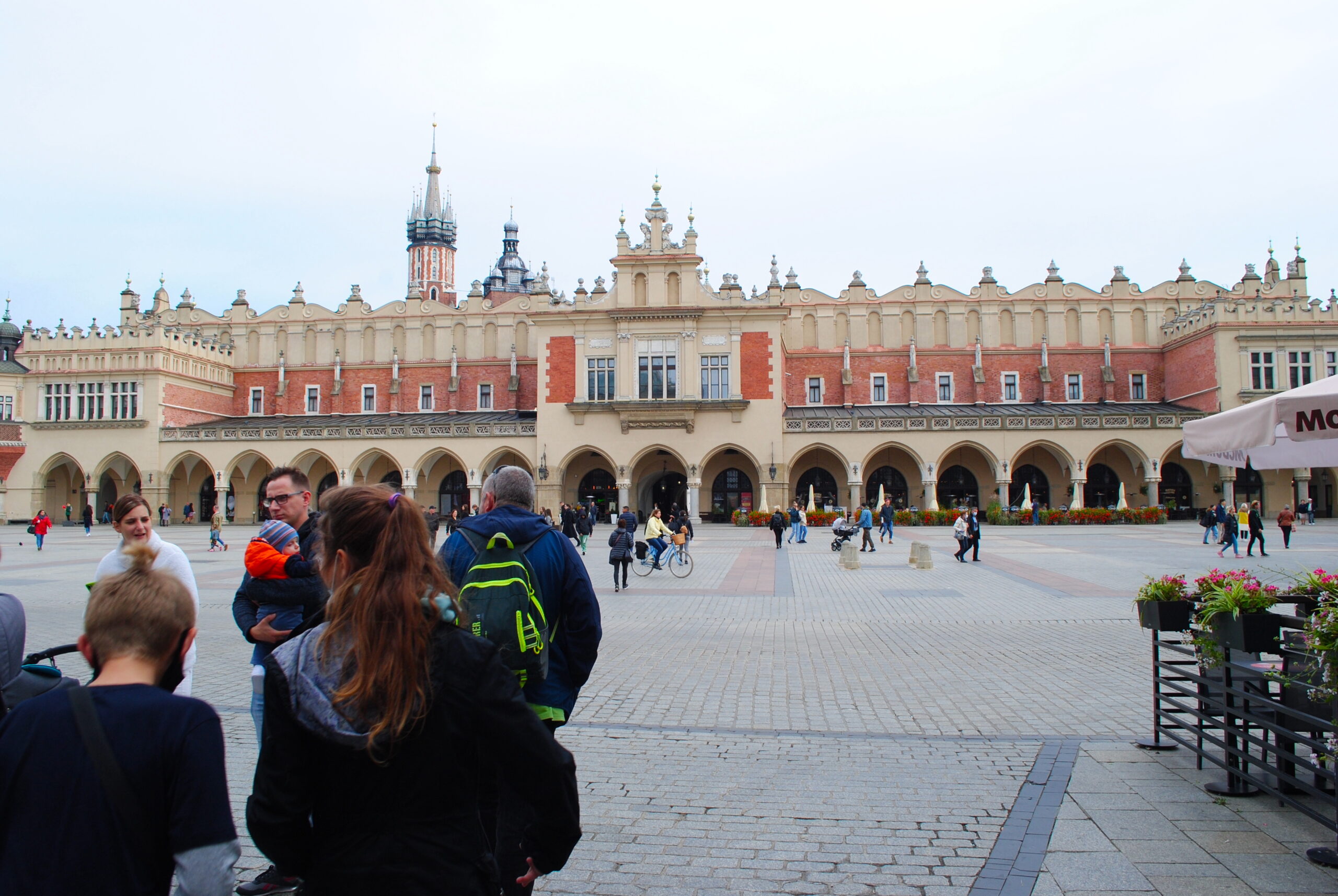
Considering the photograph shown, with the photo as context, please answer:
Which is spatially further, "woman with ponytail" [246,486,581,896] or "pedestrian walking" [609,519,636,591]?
"pedestrian walking" [609,519,636,591]

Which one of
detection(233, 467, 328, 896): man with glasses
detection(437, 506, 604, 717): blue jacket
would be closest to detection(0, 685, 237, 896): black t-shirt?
detection(437, 506, 604, 717): blue jacket

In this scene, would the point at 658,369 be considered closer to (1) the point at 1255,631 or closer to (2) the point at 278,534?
(2) the point at 278,534

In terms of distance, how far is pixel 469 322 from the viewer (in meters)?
47.0

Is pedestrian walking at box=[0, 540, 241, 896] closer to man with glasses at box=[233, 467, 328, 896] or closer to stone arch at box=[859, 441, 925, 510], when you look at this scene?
man with glasses at box=[233, 467, 328, 896]

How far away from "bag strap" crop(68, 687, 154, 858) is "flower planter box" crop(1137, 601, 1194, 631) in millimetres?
5652

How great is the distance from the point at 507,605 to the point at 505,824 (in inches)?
33.2

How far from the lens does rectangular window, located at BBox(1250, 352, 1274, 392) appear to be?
38656 mm

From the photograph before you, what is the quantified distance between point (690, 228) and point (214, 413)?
2816 centimetres

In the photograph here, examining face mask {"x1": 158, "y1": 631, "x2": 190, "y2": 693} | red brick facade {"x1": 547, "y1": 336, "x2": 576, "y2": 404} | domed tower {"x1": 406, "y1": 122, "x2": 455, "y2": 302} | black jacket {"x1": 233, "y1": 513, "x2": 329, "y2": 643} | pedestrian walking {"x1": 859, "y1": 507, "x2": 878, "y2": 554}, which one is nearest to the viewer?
face mask {"x1": 158, "y1": 631, "x2": 190, "y2": 693}

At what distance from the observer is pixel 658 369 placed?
39688 mm

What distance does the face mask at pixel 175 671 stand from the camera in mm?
2287

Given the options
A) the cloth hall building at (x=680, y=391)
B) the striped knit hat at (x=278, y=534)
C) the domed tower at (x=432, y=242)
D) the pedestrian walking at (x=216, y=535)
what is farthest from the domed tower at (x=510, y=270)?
the striped knit hat at (x=278, y=534)

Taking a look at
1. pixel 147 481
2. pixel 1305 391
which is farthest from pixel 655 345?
pixel 1305 391

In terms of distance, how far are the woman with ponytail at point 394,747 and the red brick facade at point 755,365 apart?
122 feet
